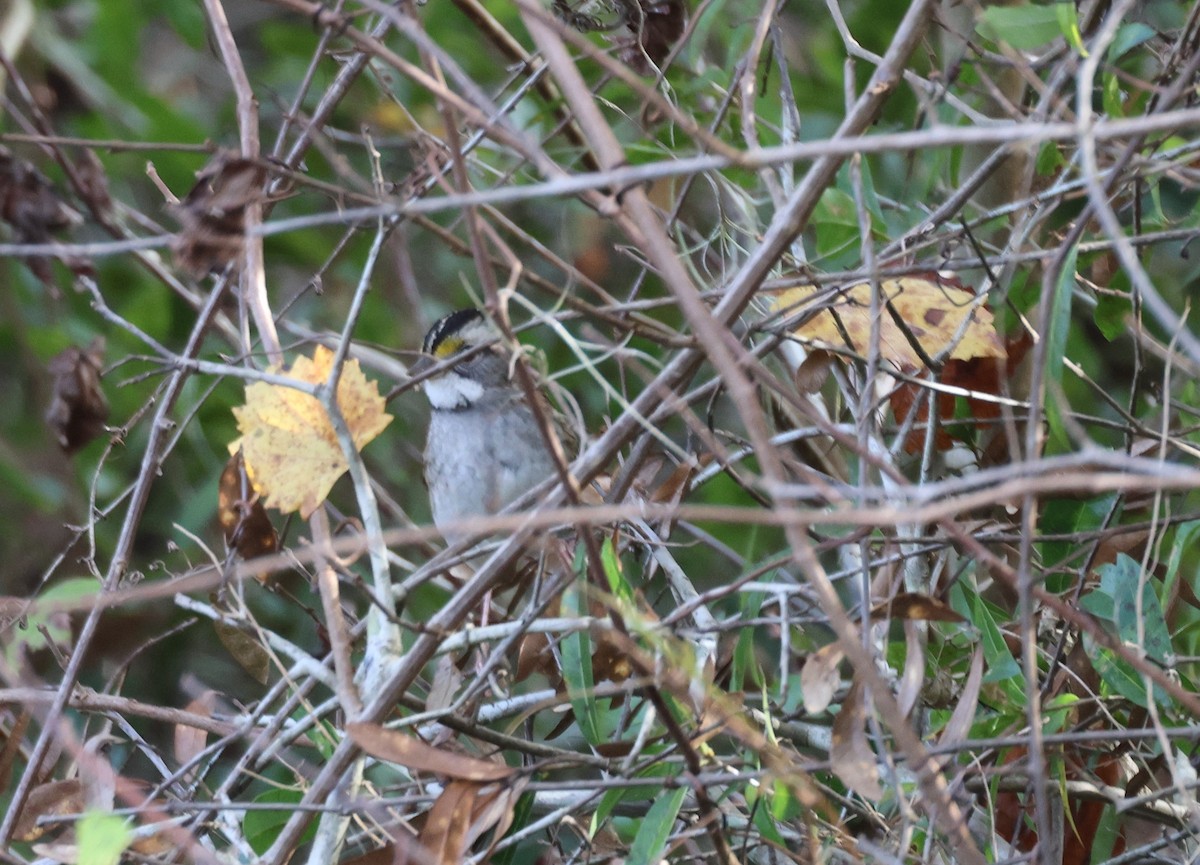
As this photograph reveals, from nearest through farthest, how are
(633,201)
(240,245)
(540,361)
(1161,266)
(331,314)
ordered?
(633,201), (240,245), (540,361), (1161,266), (331,314)

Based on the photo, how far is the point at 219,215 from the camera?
1.45 meters

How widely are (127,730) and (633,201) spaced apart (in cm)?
122

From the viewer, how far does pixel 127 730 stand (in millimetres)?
2016

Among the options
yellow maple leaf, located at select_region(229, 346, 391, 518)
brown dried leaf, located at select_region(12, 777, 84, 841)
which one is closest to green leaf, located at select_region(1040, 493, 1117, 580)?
yellow maple leaf, located at select_region(229, 346, 391, 518)

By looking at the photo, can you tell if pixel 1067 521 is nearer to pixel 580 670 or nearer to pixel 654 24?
pixel 580 670

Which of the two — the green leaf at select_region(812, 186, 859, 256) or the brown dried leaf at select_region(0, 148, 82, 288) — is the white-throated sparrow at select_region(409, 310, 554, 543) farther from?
the brown dried leaf at select_region(0, 148, 82, 288)

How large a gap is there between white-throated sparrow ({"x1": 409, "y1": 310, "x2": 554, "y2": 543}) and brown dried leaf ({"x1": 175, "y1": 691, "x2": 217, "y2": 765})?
1.12 meters

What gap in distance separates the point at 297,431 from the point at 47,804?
2.15 ft

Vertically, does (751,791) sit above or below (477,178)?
below

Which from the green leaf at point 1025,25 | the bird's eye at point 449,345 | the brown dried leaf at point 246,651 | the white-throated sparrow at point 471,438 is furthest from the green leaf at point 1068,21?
the bird's eye at point 449,345

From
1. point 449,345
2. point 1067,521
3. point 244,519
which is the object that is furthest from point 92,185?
point 449,345

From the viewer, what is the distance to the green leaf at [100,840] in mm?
1195

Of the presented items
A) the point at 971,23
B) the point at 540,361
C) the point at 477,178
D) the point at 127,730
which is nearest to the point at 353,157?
the point at 477,178

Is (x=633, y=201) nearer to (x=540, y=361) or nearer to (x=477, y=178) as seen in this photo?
(x=540, y=361)
